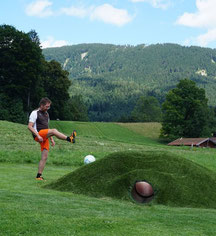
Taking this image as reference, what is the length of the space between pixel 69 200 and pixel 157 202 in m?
1.72

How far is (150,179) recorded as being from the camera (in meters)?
7.19

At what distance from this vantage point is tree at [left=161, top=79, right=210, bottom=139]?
67.9m

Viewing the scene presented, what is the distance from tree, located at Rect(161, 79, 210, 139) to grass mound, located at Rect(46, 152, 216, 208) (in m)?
60.6

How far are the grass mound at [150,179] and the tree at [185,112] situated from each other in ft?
199

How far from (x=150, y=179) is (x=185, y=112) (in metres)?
63.8

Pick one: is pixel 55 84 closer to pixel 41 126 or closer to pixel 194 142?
pixel 194 142

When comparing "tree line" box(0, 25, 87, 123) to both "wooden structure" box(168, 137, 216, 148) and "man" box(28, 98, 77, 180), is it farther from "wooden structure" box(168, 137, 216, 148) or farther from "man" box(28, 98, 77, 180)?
"man" box(28, 98, 77, 180)

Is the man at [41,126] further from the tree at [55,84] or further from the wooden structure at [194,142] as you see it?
the tree at [55,84]

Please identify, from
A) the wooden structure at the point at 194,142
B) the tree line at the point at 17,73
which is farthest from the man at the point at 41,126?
the wooden structure at the point at 194,142

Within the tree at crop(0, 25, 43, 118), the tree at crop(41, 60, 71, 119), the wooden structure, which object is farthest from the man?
the tree at crop(41, 60, 71, 119)

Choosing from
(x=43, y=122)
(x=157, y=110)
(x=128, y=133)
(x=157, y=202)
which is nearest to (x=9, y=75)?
(x=128, y=133)

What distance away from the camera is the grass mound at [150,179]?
23.1 ft

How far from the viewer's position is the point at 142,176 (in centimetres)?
729

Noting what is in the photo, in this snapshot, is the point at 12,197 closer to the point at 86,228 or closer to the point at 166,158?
the point at 86,228
